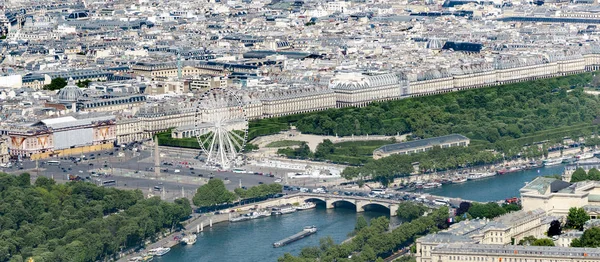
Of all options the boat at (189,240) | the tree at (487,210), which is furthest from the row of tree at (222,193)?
the tree at (487,210)

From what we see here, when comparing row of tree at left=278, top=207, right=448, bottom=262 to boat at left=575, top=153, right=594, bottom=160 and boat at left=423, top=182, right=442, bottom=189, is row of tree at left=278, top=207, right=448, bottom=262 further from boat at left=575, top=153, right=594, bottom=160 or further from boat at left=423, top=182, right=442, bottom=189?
boat at left=575, top=153, right=594, bottom=160

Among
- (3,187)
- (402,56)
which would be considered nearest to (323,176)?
(3,187)

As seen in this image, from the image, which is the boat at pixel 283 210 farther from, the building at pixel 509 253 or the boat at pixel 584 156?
the building at pixel 509 253

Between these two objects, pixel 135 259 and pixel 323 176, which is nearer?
pixel 135 259

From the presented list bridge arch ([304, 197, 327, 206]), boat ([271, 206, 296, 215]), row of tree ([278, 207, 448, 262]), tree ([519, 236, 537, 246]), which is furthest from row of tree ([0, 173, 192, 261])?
tree ([519, 236, 537, 246])

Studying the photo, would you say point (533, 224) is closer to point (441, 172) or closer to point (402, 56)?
point (441, 172)

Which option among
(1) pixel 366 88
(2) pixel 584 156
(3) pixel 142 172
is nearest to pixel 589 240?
(2) pixel 584 156
